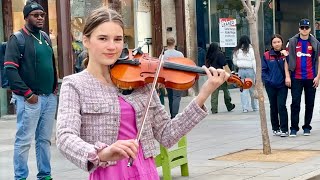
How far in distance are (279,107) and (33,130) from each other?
5803mm

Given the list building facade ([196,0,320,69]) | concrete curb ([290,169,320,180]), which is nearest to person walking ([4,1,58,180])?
concrete curb ([290,169,320,180])

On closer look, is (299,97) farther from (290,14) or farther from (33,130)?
(290,14)

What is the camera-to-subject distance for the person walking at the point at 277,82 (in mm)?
12859

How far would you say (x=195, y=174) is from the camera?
9.10 meters

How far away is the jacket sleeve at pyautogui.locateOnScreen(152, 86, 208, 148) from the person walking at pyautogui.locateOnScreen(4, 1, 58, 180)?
4.42 m

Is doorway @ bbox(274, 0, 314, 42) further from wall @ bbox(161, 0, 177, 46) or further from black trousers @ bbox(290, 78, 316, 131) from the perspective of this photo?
black trousers @ bbox(290, 78, 316, 131)

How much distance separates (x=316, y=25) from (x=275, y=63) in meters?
19.5

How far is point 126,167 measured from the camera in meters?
3.50

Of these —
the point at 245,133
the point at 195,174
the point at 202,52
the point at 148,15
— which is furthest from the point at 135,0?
the point at 195,174

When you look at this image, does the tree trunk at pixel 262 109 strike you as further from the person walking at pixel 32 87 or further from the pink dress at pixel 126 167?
the pink dress at pixel 126 167

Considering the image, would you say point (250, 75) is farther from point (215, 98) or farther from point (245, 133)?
point (245, 133)

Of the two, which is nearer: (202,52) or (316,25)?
(202,52)

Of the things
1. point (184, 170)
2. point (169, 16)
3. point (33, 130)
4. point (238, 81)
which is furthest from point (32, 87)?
point (169, 16)

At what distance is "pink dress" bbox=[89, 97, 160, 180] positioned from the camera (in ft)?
11.4
